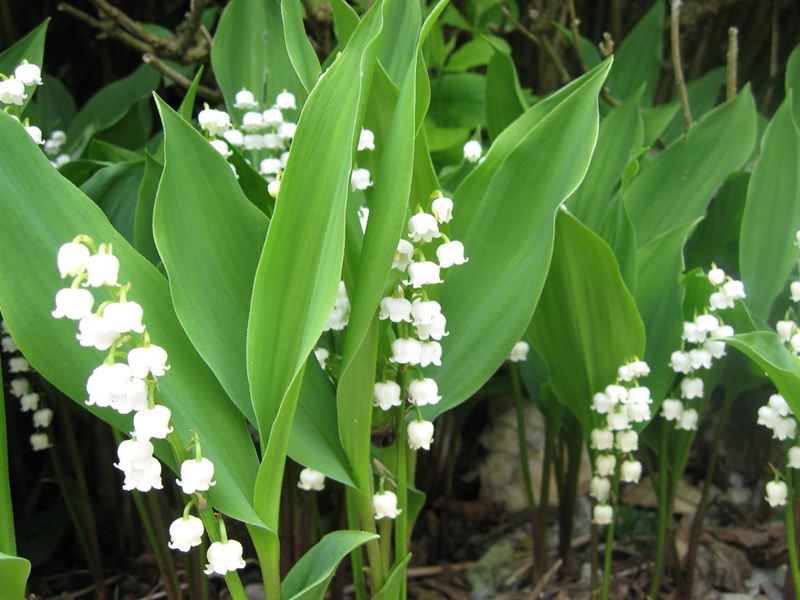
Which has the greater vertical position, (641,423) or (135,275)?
(135,275)

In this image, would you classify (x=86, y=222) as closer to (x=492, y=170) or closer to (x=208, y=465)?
(x=208, y=465)

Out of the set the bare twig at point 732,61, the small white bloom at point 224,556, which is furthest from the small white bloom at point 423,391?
the bare twig at point 732,61

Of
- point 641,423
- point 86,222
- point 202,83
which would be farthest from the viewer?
point 202,83

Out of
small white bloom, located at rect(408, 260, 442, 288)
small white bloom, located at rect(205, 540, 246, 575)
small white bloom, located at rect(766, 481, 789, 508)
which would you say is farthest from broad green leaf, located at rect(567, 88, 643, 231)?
small white bloom, located at rect(205, 540, 246, 575)

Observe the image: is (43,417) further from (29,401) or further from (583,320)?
(583,320)

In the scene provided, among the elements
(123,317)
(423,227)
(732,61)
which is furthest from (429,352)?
(732,61)

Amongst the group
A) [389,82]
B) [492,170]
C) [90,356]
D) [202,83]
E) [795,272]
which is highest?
[202,83]

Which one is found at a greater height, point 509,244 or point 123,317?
point 509,244

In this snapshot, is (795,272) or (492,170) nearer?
(492,170)

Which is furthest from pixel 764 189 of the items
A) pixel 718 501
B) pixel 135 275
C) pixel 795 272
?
pixel 135 275
